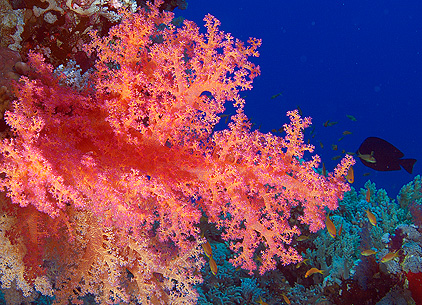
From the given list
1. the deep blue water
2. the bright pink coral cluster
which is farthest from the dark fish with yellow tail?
the deep blue water

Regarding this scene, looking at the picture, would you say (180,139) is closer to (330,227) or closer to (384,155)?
(330,227)

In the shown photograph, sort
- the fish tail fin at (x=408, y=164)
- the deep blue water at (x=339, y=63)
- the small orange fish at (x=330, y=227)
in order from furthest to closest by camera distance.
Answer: the deep blue water at (x=339, y=63)
the fish tail fin at (x=408, y=164)
the small orange fish at (x=330, y=227)

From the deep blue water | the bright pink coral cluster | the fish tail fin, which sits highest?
the deep blue water

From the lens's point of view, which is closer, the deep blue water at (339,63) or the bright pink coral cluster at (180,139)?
the bright pink coral cluster at (180,139)

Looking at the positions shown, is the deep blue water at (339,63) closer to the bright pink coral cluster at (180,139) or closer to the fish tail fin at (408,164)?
the fish tail fin at (408,164)

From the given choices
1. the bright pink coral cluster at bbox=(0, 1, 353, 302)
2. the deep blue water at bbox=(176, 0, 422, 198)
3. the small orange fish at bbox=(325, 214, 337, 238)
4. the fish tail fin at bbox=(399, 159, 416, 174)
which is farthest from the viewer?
the deep blue water at bbox=(176, 0, 422, 198)

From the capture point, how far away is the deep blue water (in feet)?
268

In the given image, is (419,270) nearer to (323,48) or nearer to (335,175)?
(335,175)

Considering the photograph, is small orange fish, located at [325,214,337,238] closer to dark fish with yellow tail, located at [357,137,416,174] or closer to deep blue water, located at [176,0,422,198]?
dark fish with yellow tail, located at [357,137,416,174]

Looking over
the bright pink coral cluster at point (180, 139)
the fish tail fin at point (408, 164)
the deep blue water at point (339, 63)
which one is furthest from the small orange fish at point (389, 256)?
the deep blue water at point (339, 63)

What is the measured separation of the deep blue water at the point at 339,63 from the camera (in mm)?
81562

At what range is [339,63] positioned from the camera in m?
91.1

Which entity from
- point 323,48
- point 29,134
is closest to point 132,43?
point 29,134

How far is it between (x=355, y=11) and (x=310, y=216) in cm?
12512
